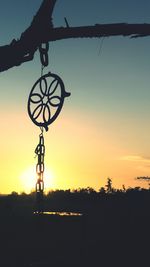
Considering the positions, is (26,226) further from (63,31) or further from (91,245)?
(63,31)

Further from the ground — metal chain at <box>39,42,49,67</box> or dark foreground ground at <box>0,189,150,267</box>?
metal chain at <box>39,42,49,67</box>

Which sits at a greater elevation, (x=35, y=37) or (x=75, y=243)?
(x=35, y=37)

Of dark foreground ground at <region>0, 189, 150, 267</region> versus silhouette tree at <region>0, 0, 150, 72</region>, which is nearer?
silhouette tree at <region>0, 0, 150, 72</region>

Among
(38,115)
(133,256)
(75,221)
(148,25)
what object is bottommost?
(133,256)

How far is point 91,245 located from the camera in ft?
30.5

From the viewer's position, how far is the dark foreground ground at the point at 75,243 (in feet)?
27.8

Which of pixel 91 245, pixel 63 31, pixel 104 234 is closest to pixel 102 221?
pixel 104 234

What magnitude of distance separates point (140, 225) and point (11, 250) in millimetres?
4276

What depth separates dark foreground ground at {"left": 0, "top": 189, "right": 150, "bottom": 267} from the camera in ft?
27.8

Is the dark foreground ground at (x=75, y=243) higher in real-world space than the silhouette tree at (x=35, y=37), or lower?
lower

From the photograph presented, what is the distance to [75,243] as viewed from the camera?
889cm

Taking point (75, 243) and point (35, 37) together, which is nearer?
point (35, 37)

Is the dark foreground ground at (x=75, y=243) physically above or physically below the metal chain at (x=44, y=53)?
below

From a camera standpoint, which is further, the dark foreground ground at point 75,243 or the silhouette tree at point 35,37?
the dark foreground ground at point 75,243
